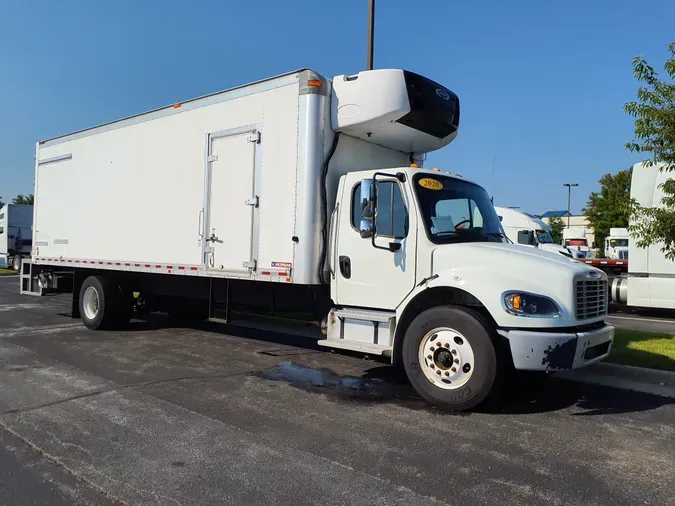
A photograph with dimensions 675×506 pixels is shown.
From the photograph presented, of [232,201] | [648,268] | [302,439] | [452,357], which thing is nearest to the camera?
[302,439]

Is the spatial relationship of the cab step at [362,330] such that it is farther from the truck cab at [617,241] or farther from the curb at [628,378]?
the truck cab at [617,241]

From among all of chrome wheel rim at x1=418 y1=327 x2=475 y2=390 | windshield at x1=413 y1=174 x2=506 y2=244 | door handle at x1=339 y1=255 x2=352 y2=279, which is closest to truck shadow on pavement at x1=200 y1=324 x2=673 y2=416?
chrome wheel rim at x1=418 y1=327 x2=475 y2=390

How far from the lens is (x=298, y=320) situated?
7.61m

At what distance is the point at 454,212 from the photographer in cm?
624

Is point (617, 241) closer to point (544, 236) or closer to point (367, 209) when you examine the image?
point (544, 236)

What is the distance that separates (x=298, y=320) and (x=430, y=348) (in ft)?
8.50

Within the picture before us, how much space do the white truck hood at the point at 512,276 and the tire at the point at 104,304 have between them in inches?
262

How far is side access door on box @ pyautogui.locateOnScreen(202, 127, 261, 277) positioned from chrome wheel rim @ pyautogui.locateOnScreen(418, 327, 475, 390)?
2712 millimetres

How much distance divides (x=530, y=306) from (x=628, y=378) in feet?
8.50

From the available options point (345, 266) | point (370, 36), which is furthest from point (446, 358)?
point (370, 36)

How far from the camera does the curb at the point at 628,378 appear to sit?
6301mm

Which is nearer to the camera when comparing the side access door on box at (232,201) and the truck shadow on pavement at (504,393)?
the truck shadow on pavement at (504,393)

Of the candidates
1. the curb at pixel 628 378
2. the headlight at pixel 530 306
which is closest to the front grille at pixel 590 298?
the headlight at pixel 530 306

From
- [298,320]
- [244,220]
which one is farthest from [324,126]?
[298,320]
